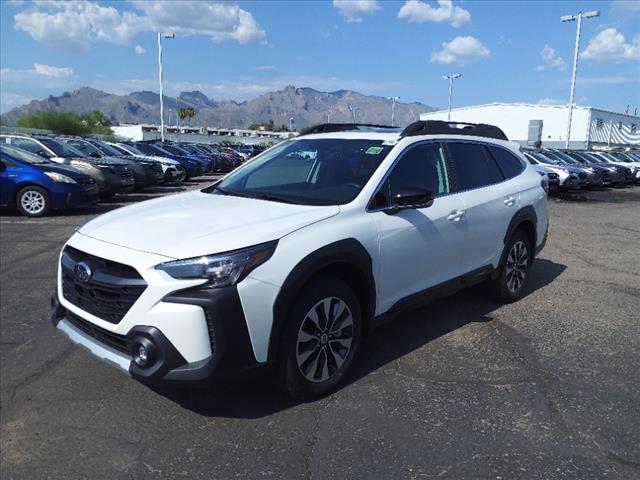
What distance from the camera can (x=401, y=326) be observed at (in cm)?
483

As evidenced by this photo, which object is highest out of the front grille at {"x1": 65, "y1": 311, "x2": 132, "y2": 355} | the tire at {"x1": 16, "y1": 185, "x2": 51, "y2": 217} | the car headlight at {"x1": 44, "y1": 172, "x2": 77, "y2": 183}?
the car headlight at {"x1": 44, "y1": 172, "x2": 77, "y2": 183}

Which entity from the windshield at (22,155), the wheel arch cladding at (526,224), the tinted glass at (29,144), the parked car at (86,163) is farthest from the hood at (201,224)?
the tinted glass at (29,144)

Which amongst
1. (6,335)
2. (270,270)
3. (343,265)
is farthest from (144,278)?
(6,335)

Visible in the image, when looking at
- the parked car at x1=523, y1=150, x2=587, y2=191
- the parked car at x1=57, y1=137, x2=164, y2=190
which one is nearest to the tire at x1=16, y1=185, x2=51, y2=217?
the parked car at x1=57, y1=137, x2=164, y2=190

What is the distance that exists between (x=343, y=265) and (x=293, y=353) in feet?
2.18

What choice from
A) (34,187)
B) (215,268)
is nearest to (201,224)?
(215,268)

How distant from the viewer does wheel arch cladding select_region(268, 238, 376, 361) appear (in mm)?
3047

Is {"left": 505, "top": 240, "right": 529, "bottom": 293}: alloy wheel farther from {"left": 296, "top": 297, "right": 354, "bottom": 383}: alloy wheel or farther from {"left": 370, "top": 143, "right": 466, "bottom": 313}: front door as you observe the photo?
{"left": 296, "top": 297, "right": 354, "bottom": 383}: alloy wheel

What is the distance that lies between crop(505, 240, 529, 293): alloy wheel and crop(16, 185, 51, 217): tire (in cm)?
924

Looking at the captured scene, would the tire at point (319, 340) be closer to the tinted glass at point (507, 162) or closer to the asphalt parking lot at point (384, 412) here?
the asphalt parking lot at point (384, 412)

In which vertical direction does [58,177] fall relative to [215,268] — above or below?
below

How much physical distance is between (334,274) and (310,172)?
1.13m

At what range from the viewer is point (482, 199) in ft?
15.7

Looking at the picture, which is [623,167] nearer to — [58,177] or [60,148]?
[60,148]
